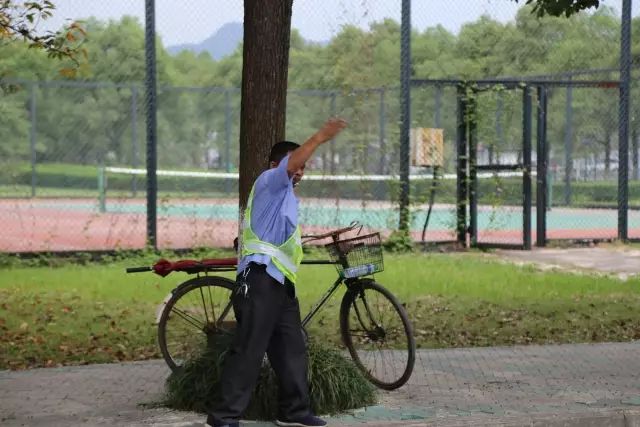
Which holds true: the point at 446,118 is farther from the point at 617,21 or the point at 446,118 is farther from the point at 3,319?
the point at 3,319

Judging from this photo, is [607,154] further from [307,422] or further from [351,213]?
[307,422]

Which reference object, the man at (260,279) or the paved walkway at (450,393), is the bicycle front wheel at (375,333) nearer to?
the paved walkway at (450,393)

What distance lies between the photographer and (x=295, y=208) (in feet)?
22.5

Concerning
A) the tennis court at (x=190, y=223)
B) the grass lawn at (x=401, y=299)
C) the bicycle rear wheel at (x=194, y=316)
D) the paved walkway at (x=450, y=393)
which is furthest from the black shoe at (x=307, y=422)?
the tennis court at (x=190, y=223)

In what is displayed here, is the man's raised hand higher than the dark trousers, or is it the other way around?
the man's raised hand

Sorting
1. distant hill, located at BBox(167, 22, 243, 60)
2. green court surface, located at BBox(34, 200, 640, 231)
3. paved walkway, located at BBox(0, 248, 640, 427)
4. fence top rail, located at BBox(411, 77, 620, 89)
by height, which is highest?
distant hill, located at BBox(167, 22, 243, 60)

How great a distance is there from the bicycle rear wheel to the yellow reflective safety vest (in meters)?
1.25

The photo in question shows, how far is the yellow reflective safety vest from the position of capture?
6.71m

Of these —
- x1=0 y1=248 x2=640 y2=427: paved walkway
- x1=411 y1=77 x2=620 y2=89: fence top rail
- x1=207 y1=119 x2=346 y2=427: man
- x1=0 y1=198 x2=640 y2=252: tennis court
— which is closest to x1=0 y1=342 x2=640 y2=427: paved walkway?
x1=0 y1=248 x2=640 y2=427: paved walkway

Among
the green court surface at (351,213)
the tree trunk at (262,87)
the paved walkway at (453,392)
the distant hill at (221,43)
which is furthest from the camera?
the green court surface at (351,213)

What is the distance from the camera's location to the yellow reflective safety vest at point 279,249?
671cm

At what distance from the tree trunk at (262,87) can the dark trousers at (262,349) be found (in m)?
1.16

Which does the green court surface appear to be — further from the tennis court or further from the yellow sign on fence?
the yellow sign on fence

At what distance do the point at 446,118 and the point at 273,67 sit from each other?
14.9m
